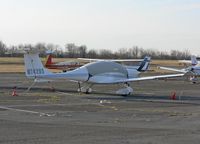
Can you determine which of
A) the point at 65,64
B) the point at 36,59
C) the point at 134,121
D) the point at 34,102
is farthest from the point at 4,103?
the point at 65,64

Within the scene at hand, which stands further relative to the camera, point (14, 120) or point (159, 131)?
point (14, 120)

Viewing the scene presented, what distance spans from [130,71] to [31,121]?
17.3m

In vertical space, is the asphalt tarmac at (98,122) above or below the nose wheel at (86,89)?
above

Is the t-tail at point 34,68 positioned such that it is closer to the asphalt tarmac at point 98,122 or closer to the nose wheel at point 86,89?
the nose wheel at point 86,89

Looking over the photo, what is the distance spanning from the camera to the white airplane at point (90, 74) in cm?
2917

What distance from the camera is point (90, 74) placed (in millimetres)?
30359

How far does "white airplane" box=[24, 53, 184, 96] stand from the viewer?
95.7 ft

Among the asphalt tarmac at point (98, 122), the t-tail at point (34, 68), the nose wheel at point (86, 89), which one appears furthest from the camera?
the nose wheel at point (86, 89)

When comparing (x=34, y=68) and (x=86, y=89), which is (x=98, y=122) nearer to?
(x=34, y=68)

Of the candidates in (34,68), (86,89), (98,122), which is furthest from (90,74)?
(98,122)

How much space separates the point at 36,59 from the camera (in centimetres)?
2964

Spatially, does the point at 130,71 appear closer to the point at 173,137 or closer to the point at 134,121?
the point at 134,121

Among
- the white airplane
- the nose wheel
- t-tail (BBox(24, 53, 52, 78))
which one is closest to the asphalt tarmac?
the white airplane

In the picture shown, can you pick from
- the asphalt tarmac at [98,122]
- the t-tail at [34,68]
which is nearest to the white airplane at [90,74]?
the t-tail at [34,68]
